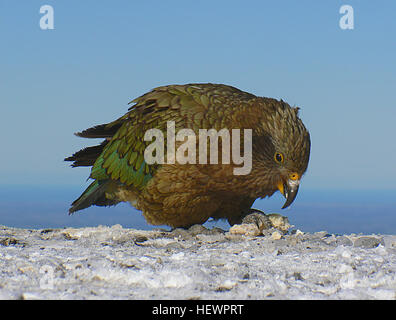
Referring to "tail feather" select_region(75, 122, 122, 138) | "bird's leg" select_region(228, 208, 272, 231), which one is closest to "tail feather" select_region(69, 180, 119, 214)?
"tail feather" select_region(75, 122, 122, 138)

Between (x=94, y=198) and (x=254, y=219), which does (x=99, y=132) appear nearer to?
(x=94, y=198)

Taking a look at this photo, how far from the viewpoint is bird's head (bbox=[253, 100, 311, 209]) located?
18.8ft

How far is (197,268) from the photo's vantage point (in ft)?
13.5

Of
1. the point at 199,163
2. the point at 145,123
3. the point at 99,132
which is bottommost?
the point at 199,163

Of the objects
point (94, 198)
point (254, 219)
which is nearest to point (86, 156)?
point (94, 198)

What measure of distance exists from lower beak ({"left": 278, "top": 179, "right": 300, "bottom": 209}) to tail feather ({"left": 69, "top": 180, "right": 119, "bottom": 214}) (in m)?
2.42

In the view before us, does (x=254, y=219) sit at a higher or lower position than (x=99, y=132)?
lower

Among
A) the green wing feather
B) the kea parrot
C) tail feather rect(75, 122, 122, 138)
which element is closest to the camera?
the kea parrot

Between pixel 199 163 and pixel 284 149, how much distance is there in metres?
1.00

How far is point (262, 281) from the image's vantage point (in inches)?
152

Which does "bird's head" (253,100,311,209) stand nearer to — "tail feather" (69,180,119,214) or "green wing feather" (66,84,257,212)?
"green wing feather" (66,84,257,212)
